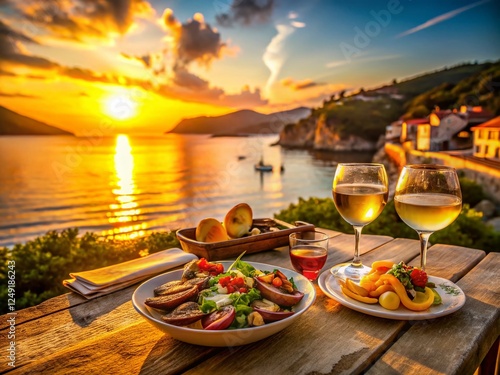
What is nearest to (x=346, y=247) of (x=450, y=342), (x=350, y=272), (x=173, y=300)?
(x=350, y=272)

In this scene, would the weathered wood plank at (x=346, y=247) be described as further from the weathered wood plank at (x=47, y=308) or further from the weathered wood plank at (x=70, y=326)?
the weathered wood plank at (x=47, y=308)

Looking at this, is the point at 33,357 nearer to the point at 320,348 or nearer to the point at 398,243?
the point at 320,348

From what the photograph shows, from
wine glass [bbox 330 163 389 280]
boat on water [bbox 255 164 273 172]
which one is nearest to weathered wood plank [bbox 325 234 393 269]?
wine glass [bbox 330 163 389 280]

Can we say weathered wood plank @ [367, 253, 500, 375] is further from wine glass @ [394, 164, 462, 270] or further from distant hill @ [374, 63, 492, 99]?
distant hill @ [374, 63, 492, 99]

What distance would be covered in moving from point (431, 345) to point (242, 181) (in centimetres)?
4673

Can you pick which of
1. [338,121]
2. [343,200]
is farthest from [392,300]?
[338,121]

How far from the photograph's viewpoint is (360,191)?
5.31ft

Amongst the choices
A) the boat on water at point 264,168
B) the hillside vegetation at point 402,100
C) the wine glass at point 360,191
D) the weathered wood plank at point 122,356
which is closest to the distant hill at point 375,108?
the hillside vegetation at point 402,100

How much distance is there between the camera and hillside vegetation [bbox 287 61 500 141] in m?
58.1

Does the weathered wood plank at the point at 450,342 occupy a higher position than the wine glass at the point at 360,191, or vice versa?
the wine glass at the point at 360,191

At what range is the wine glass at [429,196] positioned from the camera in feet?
4.71

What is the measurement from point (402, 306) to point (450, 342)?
20 centimetres

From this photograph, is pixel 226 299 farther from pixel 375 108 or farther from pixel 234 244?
pixel 375 108

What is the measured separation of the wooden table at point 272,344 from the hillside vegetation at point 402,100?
194 ft
